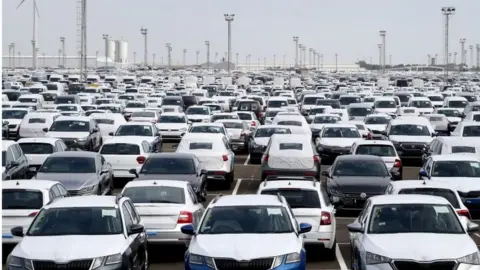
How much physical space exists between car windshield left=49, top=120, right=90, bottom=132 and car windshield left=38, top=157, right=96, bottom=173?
39.2ft

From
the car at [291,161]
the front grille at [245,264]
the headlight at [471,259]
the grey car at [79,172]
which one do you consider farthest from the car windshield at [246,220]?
the car at [291,161]

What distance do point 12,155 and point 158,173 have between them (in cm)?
412

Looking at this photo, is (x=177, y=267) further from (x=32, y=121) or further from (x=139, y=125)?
(x=32, y=121)

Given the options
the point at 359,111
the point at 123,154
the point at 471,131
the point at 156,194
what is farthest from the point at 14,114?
the point at 156,194

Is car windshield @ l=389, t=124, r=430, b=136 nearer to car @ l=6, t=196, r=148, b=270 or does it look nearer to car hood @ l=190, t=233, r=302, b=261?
car @ l=6, t=196, r=148, b=270

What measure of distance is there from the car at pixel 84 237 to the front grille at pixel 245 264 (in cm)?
133

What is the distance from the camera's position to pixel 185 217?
1736 cm

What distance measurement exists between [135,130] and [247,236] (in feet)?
71.7

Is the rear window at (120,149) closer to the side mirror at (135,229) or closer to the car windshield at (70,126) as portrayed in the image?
the car windshield at (70,126)

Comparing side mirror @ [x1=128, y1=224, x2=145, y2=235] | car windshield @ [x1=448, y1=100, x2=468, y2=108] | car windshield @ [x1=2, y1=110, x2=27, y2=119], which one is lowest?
side mirror @ [x1=128, y1=224, x2=145, y2=235]

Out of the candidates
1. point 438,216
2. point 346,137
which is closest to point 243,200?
point 438,216

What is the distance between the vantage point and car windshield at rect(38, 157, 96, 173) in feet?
79.7

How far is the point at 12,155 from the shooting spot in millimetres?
26000

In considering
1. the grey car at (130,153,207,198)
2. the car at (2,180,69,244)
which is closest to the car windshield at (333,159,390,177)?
the grey car at (130,153,207,198)
